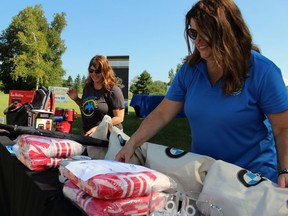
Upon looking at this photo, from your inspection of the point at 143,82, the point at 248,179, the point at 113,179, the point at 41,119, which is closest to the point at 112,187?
the point at 113,179

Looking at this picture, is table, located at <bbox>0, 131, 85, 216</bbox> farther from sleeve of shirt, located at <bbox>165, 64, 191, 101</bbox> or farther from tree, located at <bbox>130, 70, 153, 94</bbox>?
tree, located at <bbox>130, 70, 153, 94</bbox>

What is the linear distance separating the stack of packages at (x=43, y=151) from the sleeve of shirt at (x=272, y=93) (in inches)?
36.7

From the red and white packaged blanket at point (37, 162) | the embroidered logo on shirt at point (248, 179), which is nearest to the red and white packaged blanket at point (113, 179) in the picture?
the embroidered logo on shirt at point (248, 179)

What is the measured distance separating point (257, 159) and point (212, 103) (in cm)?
28

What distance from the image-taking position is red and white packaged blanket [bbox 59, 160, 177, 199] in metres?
0.86

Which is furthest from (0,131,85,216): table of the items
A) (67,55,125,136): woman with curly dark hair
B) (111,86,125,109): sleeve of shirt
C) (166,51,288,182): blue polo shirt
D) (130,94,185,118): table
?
(130,94,185,118): table

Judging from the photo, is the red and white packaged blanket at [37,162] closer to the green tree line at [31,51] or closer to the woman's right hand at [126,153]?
the woman's right hand at [126,153]

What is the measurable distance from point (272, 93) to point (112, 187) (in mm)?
663

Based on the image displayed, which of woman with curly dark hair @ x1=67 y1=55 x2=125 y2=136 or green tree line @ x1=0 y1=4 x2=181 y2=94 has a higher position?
green tree line @ x1=0 y1=4 x2=181 y2=94

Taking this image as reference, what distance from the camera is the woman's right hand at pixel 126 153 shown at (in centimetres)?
131

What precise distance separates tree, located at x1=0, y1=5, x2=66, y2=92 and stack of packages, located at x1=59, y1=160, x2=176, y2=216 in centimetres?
4348

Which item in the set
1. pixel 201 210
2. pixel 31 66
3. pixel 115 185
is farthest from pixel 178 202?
pixel 31 66

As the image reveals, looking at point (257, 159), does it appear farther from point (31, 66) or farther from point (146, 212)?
point (31, 66)

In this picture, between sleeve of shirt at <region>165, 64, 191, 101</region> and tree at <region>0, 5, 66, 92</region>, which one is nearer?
sleeve of shirt at <region>165, 64, 191, 101</region>
